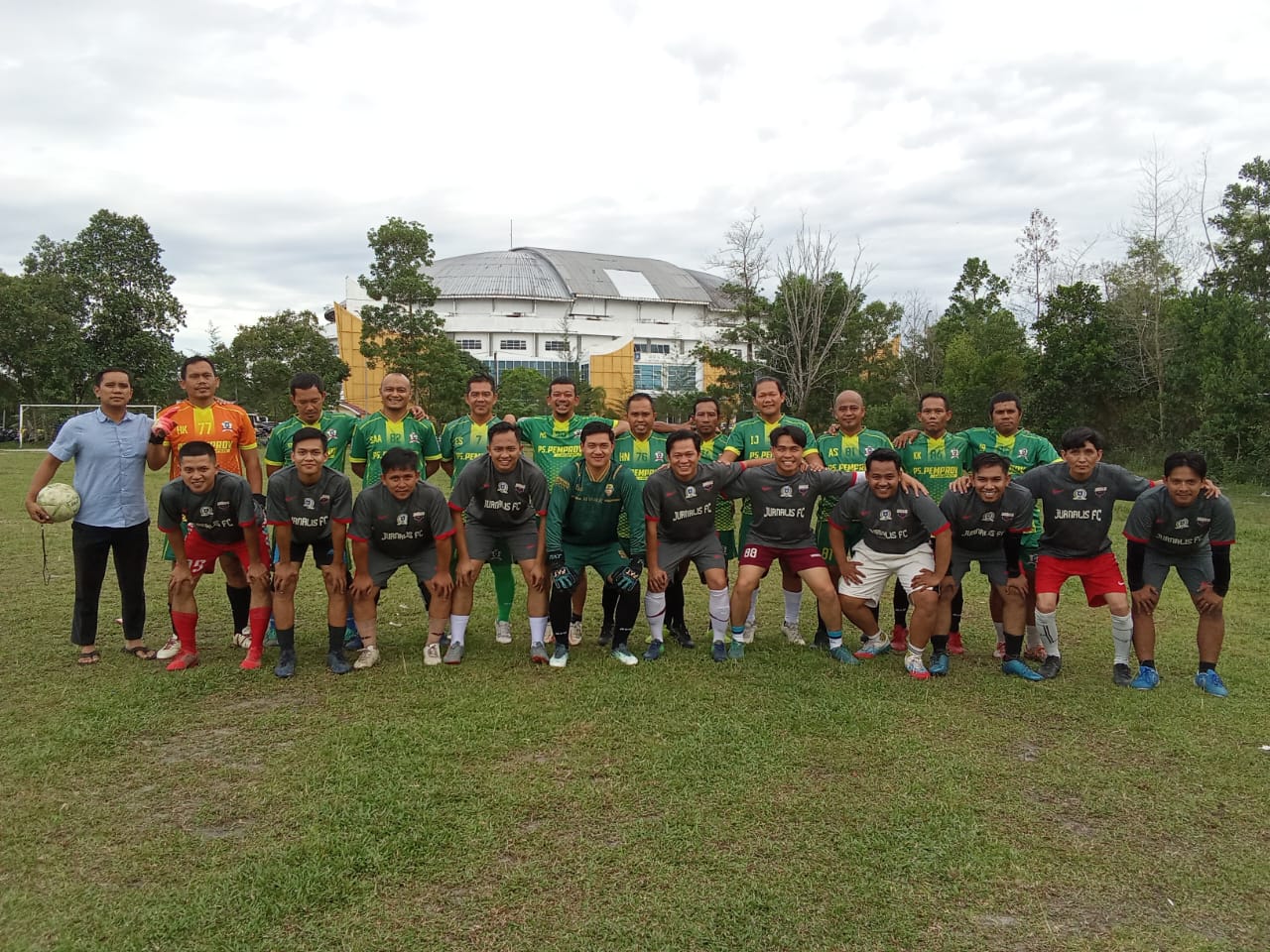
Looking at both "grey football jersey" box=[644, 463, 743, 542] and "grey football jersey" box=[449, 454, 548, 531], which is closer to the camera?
"grey football jersey" box=[449, 454, 548, 531]

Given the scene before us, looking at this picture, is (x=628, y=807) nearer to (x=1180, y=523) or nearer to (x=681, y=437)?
(x=681, y=437)

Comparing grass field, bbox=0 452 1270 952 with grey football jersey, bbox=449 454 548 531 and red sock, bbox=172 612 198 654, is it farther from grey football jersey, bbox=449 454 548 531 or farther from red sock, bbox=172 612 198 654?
grey football jersey, bbox=449 454 548 531

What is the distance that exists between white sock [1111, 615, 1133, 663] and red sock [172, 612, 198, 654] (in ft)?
21.4

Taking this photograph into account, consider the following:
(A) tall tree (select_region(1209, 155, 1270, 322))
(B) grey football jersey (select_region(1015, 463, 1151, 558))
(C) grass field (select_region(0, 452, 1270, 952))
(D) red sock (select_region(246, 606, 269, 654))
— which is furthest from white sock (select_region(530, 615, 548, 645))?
(A) tall tree (select_region(1209, 155, 1270, 322))

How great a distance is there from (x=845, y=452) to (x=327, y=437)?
429 cm

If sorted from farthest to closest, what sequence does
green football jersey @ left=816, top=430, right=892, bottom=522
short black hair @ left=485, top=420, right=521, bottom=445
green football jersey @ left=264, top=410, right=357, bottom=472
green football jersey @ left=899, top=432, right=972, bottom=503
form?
green football jersey @ left=816, top=430, right=892, bottom=522 → green football jersey @ left=899, top=432, right=972, bottom=503 → green football jersey @ left=264, top=410, right=357, bottom=472 → short black hair @ left=485, top=420, right=521, bottom=445

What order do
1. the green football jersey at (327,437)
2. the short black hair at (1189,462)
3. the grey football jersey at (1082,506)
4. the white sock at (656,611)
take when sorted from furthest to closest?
the green football jersey at (327,437), the white sock at (656,611), the grey football jersey at (1082,506), the short black hair at (1189,462)

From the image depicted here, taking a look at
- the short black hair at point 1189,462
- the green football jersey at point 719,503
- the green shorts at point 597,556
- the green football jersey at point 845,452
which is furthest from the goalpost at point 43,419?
the short black hair at point 1189,462

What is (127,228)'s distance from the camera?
43438mm

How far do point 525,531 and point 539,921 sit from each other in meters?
3.70

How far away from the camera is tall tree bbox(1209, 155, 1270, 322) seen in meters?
24.2

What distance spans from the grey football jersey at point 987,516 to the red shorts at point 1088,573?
1.09ft

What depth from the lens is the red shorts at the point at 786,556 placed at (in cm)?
648

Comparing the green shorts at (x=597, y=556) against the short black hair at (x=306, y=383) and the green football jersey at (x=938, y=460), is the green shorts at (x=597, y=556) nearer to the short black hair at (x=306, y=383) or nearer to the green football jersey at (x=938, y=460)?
the short black hair at (x=306, y=383)
